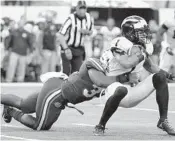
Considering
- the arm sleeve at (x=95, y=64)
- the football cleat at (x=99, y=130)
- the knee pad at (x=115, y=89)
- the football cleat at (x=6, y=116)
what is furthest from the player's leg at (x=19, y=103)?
the knee pad at (x=115, y=89)

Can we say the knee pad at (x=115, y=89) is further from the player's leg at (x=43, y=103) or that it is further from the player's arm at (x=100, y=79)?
the player's leg at (x=43, y=103)

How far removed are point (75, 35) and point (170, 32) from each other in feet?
5.72

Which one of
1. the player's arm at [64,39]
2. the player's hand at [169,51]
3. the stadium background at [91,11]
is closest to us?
the player's arm at [64,39]

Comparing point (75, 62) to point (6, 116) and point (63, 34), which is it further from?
point (6, 116)

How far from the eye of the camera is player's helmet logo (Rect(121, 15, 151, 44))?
8109mm

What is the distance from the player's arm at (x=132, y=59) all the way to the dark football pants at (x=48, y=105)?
92 cm

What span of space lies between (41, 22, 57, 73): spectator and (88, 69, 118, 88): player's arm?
38.0 feet

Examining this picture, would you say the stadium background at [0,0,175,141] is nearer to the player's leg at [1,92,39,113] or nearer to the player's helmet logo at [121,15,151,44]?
the player's leg at [1,92,39,113]

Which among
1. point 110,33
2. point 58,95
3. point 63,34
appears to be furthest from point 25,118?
point 110,33

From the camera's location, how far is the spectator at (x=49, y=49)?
1973 cm

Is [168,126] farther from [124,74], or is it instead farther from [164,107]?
[124,74]

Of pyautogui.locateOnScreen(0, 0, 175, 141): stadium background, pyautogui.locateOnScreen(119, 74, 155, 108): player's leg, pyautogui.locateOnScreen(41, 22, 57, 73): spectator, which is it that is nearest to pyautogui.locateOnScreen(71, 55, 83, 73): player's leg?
pyautogui.locateOnScreen(0, 0, 175, 141): stadium background

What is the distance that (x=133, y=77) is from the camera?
8195 millimetres

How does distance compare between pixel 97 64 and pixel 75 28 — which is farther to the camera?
pixel 75 28
